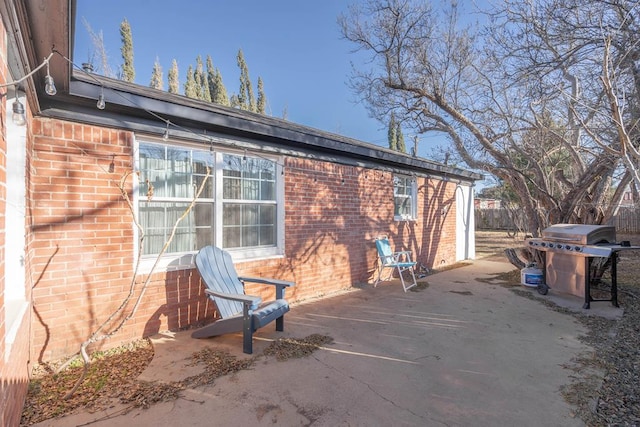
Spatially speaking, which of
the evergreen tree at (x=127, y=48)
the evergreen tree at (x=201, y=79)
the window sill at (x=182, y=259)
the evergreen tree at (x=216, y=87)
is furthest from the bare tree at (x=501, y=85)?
the evergreen tree at (x=216, y=87)

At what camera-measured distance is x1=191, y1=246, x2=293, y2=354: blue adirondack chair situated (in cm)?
345

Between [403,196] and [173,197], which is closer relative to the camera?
[173,197]

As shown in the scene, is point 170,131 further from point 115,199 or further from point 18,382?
point 18,382

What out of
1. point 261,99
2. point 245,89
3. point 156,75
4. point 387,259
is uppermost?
point 245,89

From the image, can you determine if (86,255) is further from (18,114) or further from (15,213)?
(18,114)

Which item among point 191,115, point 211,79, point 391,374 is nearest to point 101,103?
point 191,115

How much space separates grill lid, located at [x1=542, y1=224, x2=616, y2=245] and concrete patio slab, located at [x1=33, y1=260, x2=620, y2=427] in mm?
1145

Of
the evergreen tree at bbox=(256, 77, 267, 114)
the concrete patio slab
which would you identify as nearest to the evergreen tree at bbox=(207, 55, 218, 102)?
the evergreen tree at bbox=(256, 77, 267, 114)

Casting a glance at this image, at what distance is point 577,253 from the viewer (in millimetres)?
5332

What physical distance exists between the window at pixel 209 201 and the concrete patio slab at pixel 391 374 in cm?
125

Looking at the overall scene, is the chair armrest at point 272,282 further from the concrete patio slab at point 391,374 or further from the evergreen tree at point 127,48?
the evergreen tree at point 127,48

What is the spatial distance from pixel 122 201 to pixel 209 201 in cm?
110

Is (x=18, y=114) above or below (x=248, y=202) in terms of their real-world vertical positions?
above

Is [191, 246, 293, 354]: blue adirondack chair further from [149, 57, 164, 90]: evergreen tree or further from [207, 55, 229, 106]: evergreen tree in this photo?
[207, 55, 229, 106]: evergreen tree
